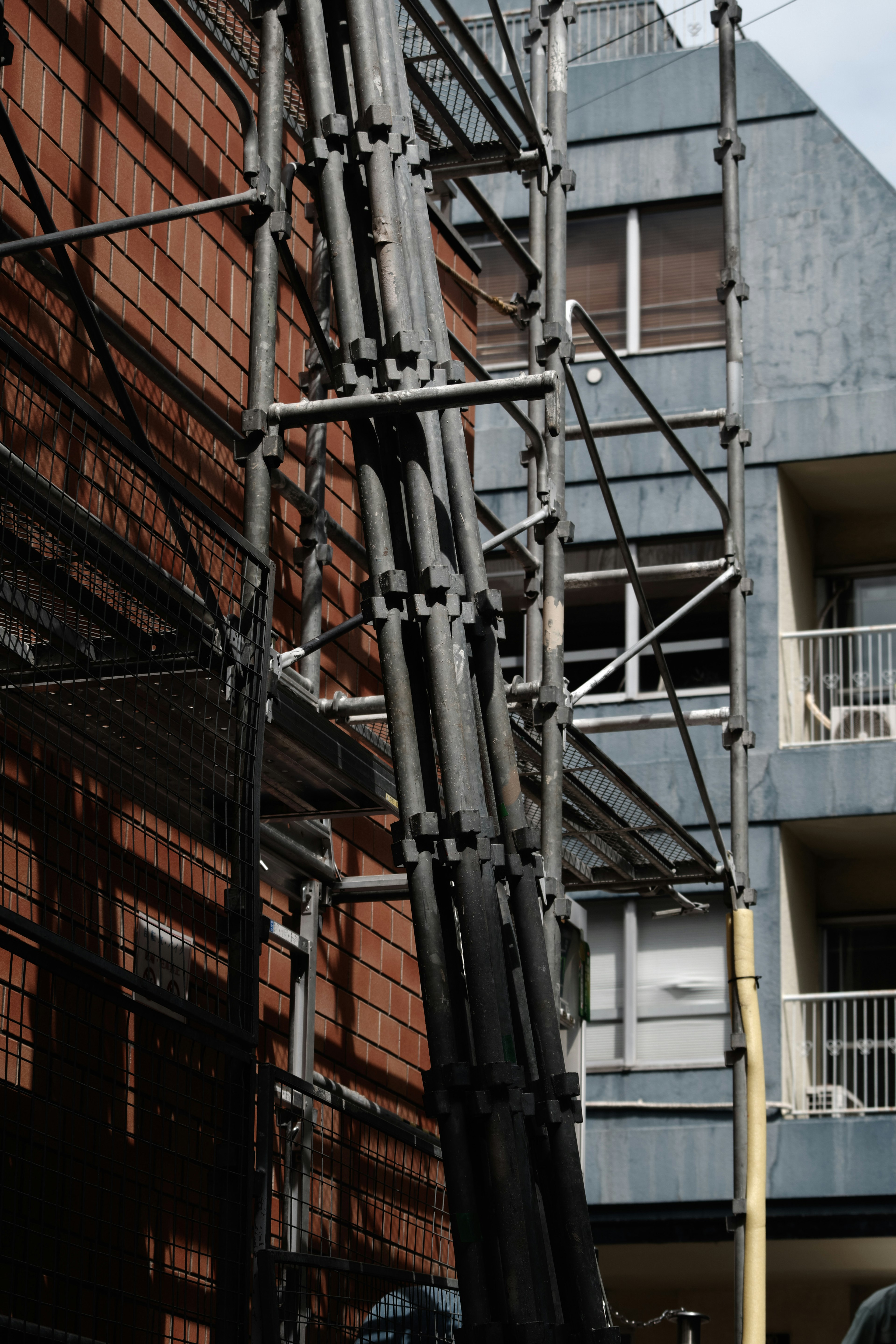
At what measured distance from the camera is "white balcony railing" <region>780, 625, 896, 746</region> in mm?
18500

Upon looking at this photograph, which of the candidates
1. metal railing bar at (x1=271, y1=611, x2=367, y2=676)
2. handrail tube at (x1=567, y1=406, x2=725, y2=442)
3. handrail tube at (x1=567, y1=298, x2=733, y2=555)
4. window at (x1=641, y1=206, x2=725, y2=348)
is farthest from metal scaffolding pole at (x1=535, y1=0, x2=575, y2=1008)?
window at (x1=641, y1=206, x2=725, y2=348)

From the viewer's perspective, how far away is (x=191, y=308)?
8.14m

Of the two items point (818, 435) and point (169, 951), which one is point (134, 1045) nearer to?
point (169, 951)

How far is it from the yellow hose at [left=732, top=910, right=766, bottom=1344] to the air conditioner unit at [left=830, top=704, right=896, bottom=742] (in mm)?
7913

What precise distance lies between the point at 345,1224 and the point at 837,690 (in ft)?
45.9

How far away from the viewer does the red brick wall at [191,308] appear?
6984 mm

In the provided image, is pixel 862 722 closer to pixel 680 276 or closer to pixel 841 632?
pixel 841 632

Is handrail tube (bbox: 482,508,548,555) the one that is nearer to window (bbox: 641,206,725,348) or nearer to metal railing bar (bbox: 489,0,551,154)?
metal railing bar (bbox: 489,0,551,154)

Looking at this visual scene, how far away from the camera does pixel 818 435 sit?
19.0m

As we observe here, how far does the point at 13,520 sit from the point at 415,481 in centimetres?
129

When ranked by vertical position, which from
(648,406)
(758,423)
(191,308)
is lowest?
(191,308)

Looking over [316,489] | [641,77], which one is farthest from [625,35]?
[316,489]

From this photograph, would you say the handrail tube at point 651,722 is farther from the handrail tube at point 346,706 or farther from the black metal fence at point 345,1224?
the handrail tube at point 346,706

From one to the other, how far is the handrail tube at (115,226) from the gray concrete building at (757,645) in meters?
12.0
